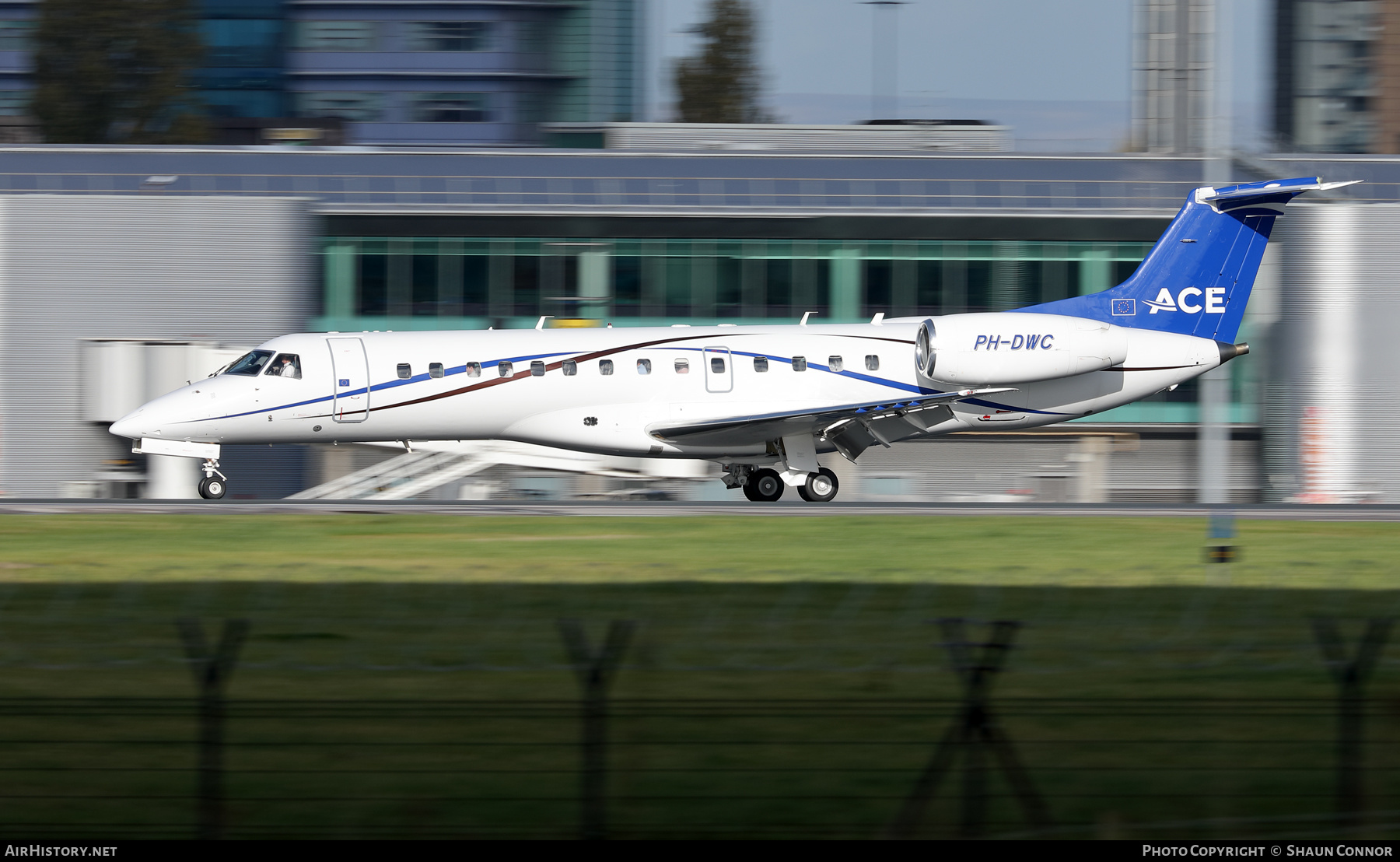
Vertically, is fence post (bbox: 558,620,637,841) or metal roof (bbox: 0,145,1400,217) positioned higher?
metal roof (bbox: 0,145,1400,217)

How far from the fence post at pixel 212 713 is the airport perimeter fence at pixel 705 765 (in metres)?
0.02

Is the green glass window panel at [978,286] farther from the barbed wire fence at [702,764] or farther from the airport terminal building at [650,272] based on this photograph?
the barbed wire fence at [702,764]

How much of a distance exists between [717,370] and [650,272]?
12.3m

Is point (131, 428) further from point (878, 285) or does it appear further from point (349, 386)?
point (878, 285)

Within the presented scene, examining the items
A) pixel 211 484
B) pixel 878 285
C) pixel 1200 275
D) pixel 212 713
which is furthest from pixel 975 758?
pixel 878 285

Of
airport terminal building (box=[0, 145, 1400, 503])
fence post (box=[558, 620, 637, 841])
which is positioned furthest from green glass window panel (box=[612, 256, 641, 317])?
fence post (box=[558, 620, 637, 841])

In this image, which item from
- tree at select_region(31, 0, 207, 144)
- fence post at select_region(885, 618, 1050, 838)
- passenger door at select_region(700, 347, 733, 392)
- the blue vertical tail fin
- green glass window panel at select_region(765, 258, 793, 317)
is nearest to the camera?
fence post at select_region(885, 618, 1050, 838)

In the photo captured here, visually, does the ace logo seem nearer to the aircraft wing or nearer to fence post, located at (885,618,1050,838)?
the aircraft wing

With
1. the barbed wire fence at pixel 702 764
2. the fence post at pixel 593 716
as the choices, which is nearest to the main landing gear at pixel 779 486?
the barbed wire fence at pixel 702 764

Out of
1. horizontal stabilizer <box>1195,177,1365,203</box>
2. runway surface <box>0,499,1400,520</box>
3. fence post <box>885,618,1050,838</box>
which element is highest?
horizontal stabilizer <box>1195,177,1365,203</box>

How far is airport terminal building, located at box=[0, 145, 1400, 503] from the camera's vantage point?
36.4m

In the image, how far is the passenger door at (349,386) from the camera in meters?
28.0

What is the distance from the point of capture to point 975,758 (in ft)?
25.2

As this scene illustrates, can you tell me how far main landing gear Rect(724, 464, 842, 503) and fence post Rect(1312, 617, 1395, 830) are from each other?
20636 mm
